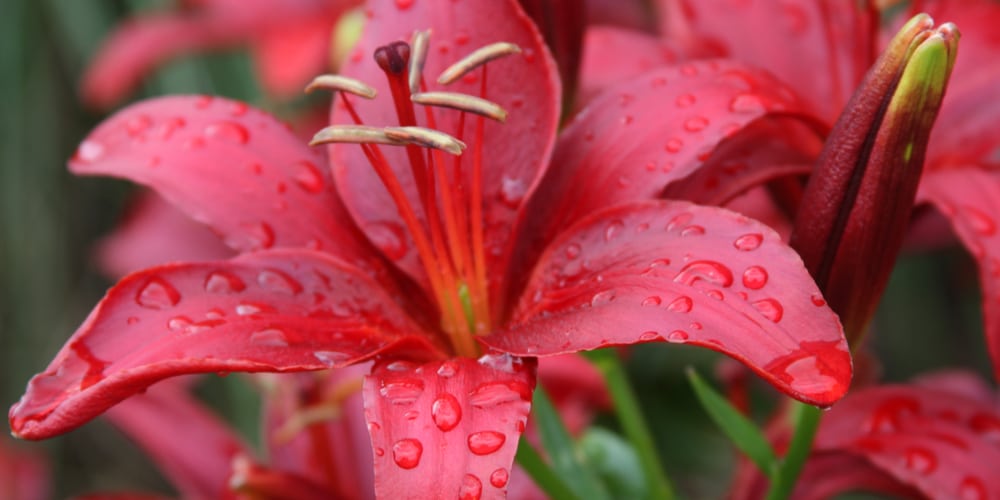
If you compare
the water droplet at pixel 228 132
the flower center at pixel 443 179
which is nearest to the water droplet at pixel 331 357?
the flower center at pixel 443 179

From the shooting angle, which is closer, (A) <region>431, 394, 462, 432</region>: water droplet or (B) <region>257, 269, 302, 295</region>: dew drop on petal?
(A) <region>431, 394, 462, 432</region>: water droplet

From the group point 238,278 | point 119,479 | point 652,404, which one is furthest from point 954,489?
point 119,479

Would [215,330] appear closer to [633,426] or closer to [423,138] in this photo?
[423,138]

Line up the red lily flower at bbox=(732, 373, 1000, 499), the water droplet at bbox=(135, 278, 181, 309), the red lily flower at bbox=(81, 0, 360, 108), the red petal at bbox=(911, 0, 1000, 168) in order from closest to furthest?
the water droplet at bbox=(135, 278, 181, 309), the red lily flower at bbox=(732, 373, 1000, 499), the red petal at bbox=(911, 0, 1000, 168), the red lily flower at bbox=(81, 0, 360, 108)

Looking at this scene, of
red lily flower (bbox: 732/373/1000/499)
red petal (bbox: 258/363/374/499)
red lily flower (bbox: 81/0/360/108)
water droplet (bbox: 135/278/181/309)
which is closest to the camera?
water droplet (bbox: 135/278/181/309)

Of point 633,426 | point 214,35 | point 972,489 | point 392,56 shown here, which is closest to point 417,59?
point 392,56

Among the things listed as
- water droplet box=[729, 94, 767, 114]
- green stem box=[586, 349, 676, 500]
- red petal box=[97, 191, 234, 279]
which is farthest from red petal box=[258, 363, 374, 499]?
red petal box=[97, 191, 234, 279]

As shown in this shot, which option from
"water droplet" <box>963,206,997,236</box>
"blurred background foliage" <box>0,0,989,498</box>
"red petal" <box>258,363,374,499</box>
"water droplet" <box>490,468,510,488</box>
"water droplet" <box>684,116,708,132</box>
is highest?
"water droplet" <box>684,116,708,132</box>

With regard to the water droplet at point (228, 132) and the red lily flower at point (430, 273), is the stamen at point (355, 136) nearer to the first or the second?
the red lily flower at point (430, 273)

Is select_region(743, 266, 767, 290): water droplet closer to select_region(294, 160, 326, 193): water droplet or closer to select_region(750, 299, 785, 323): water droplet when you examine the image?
select_region(750, 299, 785, 323): water droplet
